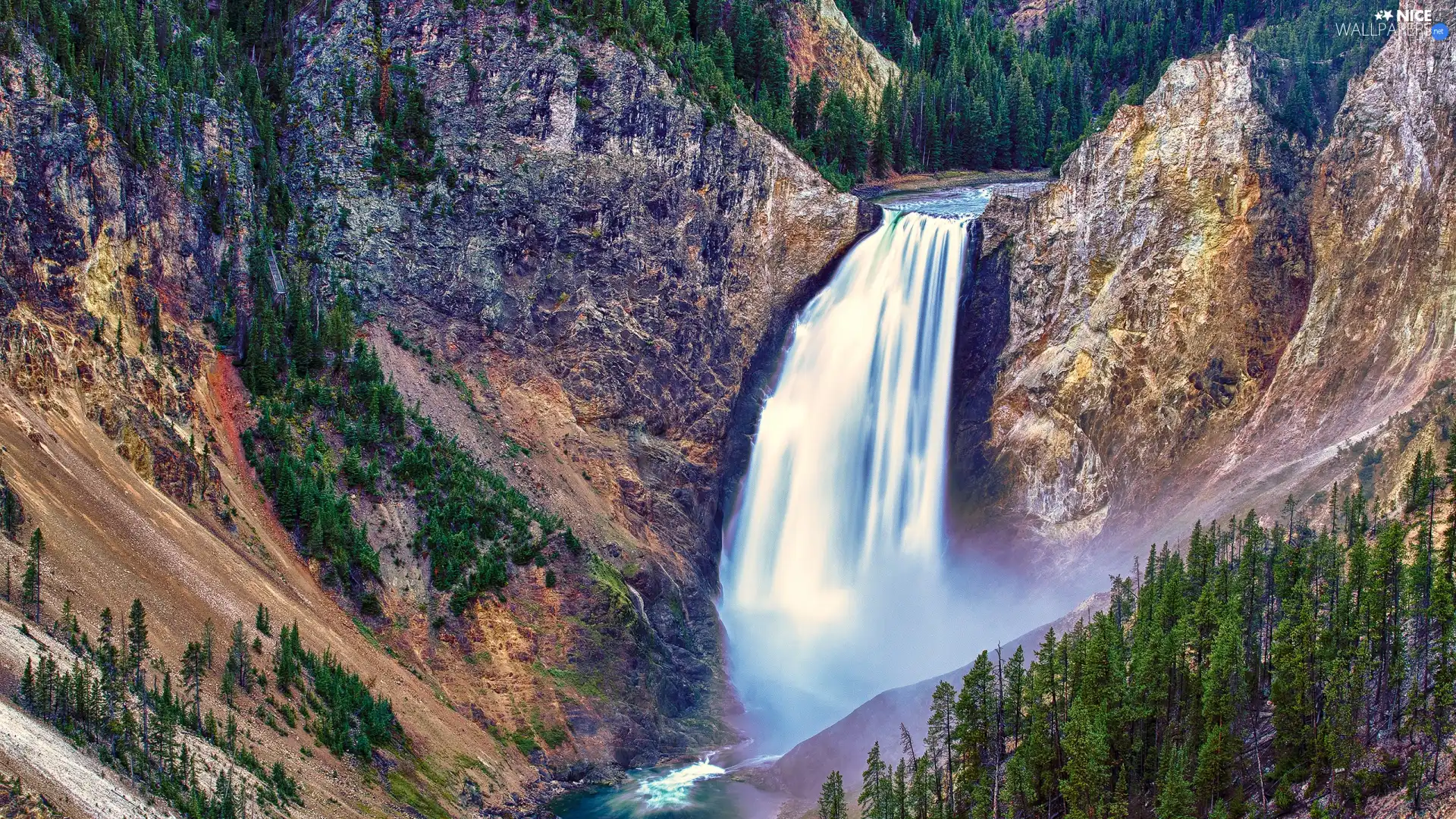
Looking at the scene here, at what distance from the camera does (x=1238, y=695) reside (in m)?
58.3

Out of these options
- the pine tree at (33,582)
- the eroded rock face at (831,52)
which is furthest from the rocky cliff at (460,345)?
the eroded rock face at (831,52)

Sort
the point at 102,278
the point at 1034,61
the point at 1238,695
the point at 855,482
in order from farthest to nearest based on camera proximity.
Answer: the point at 1034,61
the point at 855,482
the point at 102,278
the point at 1238,695

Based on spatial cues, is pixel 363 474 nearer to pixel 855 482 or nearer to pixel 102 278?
pixel 102 278

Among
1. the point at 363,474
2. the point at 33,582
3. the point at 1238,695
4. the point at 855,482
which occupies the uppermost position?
the point at 855,482

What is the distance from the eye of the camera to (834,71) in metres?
129

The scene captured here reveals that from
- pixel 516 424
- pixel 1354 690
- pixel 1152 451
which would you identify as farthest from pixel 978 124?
pixel 1354 690

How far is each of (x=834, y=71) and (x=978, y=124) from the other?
13229mm

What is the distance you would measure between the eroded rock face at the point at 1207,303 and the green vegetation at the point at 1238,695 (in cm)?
1226

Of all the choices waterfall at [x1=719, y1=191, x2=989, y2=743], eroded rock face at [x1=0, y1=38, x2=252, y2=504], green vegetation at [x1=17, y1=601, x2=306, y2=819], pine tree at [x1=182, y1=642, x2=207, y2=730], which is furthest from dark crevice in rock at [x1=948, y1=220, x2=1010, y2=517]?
pine tree at [x1=182, y1=642, x2=207, y2=730]

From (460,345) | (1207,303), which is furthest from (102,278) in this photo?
(1207,303)

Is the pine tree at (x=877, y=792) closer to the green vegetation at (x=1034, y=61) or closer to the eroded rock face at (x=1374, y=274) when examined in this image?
the eroded rock face at (x=1374, y=274)

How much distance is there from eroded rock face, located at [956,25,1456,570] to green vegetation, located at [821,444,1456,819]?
12258 mm

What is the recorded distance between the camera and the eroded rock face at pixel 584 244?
9206 centimetres

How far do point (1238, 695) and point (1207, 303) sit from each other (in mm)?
36150
